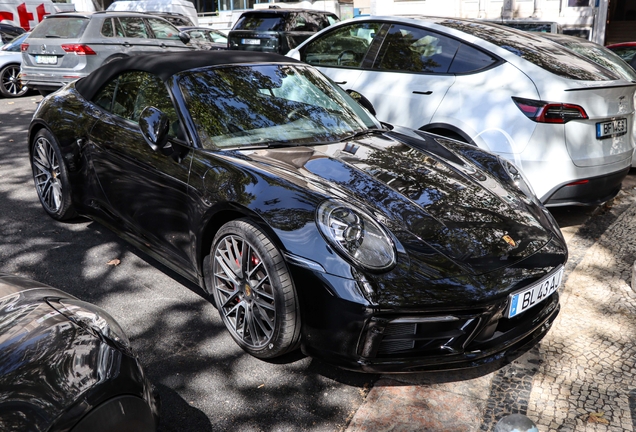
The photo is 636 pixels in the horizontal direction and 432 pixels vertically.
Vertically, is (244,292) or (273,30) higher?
(273,30)

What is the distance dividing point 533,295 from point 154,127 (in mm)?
2170

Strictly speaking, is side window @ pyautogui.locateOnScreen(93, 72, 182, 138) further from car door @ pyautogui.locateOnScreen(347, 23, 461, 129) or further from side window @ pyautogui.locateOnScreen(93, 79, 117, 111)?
car door @ pyautogui.locateOnScreen(347, 23, 461, 129)

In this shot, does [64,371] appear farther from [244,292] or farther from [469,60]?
[469,60]

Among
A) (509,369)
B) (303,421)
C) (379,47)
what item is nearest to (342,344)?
(303,421)

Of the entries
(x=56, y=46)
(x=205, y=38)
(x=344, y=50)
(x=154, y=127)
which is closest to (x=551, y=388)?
(x=154, y=127)

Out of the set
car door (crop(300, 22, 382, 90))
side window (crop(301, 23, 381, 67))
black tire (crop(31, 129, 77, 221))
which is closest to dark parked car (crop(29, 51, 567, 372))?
black tire (crop(31, 129, 77, 221))

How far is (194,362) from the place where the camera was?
10.3ft

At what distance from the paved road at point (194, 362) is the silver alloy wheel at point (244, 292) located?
17cm

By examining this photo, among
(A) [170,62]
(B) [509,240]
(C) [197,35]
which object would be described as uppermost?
(A) [170,62]

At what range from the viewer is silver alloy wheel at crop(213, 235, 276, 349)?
2955 mm

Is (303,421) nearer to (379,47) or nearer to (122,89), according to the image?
(122,89)

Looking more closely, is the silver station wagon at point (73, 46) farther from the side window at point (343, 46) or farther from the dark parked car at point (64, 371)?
the dark parked car at point (64, 371)

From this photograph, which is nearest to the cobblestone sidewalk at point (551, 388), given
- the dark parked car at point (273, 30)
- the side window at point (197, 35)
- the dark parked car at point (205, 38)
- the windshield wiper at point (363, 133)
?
the windshield wiper at point (363, 133)

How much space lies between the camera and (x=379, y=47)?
5.85m
